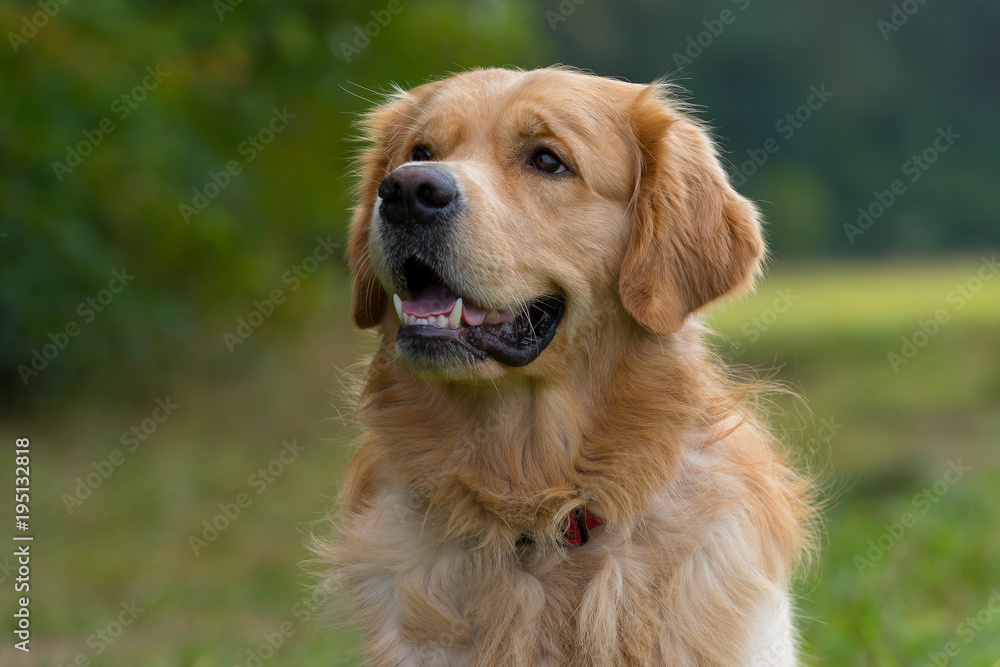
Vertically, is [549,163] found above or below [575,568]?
above

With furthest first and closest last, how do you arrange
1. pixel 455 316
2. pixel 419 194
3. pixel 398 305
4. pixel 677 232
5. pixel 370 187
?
pixel 370 187 → pixel 677 232 → pixel 398 305 → pixel 455 316 → pixel 419 194

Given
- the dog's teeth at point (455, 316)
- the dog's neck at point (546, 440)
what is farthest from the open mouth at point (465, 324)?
the dog's neck at point (546, 440)

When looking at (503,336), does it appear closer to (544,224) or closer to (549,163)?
(544,224)

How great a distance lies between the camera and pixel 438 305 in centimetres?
384

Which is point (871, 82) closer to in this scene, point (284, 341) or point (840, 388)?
point (840, 388)

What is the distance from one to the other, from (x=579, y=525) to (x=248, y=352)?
35.1 ft

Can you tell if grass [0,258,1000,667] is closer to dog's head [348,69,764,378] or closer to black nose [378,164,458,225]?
dog's head [348,69,764,378]

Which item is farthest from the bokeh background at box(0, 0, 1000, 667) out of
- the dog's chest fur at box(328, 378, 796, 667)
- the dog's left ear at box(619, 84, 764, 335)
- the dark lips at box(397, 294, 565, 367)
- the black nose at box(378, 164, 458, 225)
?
the black nose at box(378, 164, 458, 225)

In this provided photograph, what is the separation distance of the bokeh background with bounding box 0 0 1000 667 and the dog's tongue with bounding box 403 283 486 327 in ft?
3.50

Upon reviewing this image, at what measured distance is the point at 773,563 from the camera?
12.6ft

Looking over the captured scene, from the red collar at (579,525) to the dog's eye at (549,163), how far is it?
1339 mm

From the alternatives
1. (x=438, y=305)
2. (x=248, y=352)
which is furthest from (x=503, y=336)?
(x=248, y=352)

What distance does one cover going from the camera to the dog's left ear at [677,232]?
388 centimetres

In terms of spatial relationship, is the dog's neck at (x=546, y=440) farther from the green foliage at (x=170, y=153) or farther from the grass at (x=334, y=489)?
the green foliage at (x=170, y=153)
